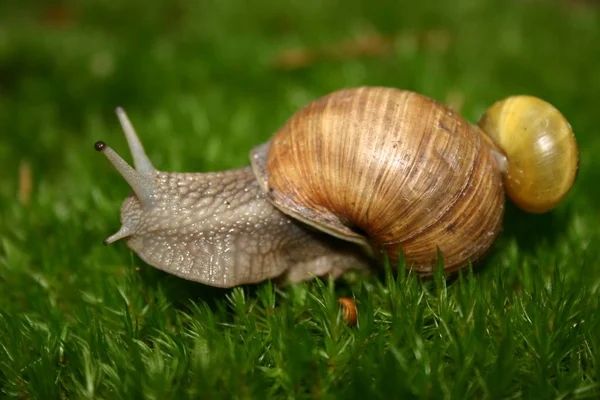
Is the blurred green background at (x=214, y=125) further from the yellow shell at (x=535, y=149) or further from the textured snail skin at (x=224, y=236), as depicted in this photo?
the yellow shell at (x=535, y=149)

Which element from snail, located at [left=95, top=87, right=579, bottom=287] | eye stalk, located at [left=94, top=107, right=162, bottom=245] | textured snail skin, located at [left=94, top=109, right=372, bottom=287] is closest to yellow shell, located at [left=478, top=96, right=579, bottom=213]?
snail, located at [left=95, top=87, right=579, bottom=287]

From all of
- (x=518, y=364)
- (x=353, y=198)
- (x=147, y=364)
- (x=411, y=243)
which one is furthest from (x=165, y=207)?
(x=518, y=364)

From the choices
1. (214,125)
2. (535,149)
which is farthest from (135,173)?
(535,149)

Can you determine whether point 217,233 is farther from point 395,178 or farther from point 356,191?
point 395,178

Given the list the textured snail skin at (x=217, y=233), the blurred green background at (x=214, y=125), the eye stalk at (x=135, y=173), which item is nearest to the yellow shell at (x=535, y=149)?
the blurred green background at (x=214, y=125)

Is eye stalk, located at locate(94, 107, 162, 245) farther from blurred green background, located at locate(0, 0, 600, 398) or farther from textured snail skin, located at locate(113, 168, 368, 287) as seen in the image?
blurred green background, located at locate(0, 0, 600, 398)

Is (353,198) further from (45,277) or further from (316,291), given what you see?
(45,277)
